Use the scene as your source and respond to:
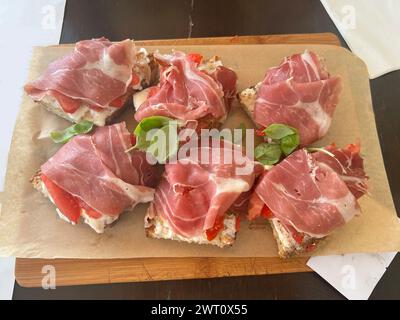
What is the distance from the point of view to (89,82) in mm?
1747

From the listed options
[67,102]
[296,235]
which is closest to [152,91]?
[67,102]

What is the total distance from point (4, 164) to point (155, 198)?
799 millimetres

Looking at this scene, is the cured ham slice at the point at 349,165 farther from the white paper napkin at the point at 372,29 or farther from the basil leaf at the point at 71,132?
the basil leaf at the point at 71,132

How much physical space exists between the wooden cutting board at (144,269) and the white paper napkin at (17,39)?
20.0 inches

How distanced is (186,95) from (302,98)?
47cm

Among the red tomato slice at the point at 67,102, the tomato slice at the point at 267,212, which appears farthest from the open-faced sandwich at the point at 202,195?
the red tomato slice at the point at 67,102

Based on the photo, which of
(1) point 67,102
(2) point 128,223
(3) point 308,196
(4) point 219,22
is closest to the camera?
(3) point 308,196

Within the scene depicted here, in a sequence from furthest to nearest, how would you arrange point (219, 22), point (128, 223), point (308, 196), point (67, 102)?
point (219, 22) → point (67, 102) → point (128, 223) → point (308, 196)

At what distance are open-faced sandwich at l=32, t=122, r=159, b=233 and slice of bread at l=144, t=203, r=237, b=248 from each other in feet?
0.27

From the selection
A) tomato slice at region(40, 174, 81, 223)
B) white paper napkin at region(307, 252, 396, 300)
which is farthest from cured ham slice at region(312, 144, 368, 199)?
tomato slice at region(40, 174, 81, 223)

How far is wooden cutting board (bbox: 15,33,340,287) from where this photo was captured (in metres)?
1.56

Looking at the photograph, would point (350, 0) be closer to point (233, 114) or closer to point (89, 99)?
point (233, 114)

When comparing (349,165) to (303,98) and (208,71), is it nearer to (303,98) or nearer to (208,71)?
(303,98)

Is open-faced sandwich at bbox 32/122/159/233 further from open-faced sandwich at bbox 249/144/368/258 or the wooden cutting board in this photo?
open-faced sandwich at bbox 249/144/368/258
